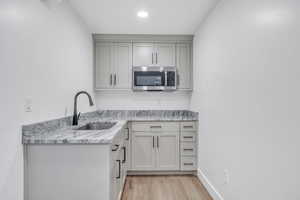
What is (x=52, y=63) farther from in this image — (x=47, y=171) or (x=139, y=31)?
(x=139, y=31)

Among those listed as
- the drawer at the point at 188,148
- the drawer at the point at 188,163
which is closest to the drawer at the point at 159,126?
the drawer at the point at 188,148

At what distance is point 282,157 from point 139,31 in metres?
2.83

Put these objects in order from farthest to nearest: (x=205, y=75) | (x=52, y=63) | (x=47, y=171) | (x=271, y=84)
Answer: (x=205, y=75) < (x=52, y=63) < (x=47, y=171) < (x=271, y=84)

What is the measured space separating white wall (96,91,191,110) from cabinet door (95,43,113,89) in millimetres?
289

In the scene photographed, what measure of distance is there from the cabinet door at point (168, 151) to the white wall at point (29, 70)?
5.22 feet

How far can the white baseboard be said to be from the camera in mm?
2315

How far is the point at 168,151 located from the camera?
3346 millimetres

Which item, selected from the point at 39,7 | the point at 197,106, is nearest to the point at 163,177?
the point at 197,106

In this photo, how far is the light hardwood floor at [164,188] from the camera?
2.54m

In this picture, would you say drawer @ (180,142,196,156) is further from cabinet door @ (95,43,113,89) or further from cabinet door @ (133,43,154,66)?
cabinet door @ (95,43,113,89)

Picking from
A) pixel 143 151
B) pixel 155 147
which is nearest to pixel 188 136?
pixel 155 147

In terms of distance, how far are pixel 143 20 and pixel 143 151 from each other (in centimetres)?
203

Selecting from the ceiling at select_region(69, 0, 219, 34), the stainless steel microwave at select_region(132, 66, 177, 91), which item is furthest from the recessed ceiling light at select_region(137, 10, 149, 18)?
the stainless steel microwave at select_region(132, 66, 177, 91)

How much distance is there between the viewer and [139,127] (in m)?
3.34
